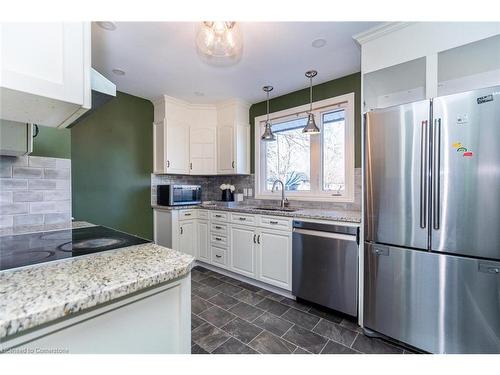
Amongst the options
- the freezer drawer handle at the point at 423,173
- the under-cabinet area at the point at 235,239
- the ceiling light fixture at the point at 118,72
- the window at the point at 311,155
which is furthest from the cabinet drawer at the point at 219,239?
the ceiling light fixture at the point at 118,72

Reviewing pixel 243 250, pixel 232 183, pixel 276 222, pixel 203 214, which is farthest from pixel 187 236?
pixel 276 222

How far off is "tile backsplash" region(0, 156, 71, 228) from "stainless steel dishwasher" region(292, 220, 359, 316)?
2.09 meters

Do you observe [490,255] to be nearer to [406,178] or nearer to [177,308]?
[406,178]

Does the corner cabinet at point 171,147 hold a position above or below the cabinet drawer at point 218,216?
above

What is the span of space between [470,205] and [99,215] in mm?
3681

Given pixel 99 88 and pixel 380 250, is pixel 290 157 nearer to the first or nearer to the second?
pixel 380 250

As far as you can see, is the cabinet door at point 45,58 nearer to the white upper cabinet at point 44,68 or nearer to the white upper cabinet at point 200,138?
the white upper cabinet at point 44,68

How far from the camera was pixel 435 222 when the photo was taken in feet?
4.99

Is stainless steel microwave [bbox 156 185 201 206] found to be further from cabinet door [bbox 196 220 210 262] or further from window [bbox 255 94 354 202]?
window [bbox 255 94 354 202]

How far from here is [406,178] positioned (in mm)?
1627

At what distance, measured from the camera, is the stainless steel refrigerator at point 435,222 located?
1380 millimetres

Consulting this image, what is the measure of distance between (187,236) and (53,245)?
86.9 inches

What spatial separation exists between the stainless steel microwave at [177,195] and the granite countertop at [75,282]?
228 centimetres
